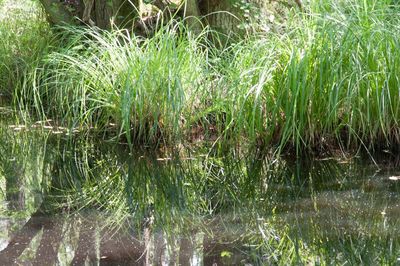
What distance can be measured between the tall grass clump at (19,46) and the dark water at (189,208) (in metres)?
1.88

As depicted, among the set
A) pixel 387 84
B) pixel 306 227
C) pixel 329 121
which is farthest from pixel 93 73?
pixel 306 227

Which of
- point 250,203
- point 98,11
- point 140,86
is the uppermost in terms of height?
point 98,11

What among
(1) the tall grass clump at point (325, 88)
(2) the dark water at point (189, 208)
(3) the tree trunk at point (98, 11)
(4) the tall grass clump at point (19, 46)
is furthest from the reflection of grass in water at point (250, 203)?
(4) the tall grass clump at point (19, 46)

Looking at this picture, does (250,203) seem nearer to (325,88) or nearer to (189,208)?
(189,208)

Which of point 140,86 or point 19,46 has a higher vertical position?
point 140,86

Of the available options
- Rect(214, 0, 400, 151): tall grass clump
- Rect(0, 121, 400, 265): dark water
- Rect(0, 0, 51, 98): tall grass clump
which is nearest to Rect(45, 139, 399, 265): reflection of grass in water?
Rect(0, 121, 400, 265): dark water

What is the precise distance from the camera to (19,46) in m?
8.41

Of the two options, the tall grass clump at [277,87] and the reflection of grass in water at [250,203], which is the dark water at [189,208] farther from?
the tall grass clump at [277,87]

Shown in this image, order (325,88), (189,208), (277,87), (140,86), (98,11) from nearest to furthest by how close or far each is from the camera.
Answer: (189,208) → (325,88) → (277,87) → (140,86) → (98,11)

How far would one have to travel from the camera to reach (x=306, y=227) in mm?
4215

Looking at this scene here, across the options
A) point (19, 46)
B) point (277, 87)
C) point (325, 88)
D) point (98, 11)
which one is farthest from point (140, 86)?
point (19, 46)

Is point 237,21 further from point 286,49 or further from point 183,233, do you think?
point 183,233

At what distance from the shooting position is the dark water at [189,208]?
3.83m

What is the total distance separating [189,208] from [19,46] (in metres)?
4.48
